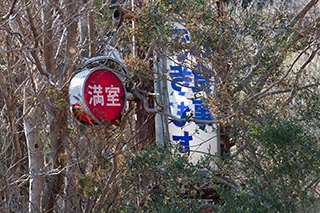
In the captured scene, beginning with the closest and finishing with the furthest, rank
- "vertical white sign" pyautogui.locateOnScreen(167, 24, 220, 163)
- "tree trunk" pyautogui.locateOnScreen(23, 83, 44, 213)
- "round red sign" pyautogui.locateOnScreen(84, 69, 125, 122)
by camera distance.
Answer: "round red sign" pyautogui.locateOnScreen(84, 69, 125, 122) → "vertical white sign" pyautogui.locateOnScreen(167, 24, 220, 163) → "tree trunk" pyautogui.locateOnScreen(23, 83, 44, 213)

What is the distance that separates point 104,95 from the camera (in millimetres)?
6668

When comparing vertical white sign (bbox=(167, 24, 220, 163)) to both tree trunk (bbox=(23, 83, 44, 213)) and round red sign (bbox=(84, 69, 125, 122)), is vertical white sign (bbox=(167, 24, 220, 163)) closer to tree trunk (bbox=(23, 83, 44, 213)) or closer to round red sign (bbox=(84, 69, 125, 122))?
round red sign (bbox=(84, 69, 125, 122))

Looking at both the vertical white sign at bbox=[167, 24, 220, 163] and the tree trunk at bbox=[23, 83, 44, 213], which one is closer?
the vertical white sign at bbox=[167, 24, 220, 163]

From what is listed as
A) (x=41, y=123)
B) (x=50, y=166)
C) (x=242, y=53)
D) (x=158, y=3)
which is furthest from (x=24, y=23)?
(x=242, y=53)

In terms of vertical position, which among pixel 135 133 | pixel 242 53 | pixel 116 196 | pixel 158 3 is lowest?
pixel 116 196

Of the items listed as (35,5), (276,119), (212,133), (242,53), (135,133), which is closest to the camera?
(276,119)

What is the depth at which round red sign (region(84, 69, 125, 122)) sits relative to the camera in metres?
6.54

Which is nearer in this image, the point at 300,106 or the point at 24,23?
the point at 300,106

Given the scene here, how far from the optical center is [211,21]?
247 inches

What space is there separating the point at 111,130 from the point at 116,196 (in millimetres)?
682

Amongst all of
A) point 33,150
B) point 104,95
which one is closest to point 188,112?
point 104,95

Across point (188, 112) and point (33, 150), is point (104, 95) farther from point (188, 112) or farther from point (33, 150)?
point (33, 150)

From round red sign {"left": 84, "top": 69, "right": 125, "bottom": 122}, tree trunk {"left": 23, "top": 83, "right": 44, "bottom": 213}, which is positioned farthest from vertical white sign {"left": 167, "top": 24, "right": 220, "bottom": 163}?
tree trunk {"left": 23, "top": 83, "right": 44, "bottom": 213}

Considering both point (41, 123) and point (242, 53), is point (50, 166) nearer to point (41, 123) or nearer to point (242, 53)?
point (41, 123)
